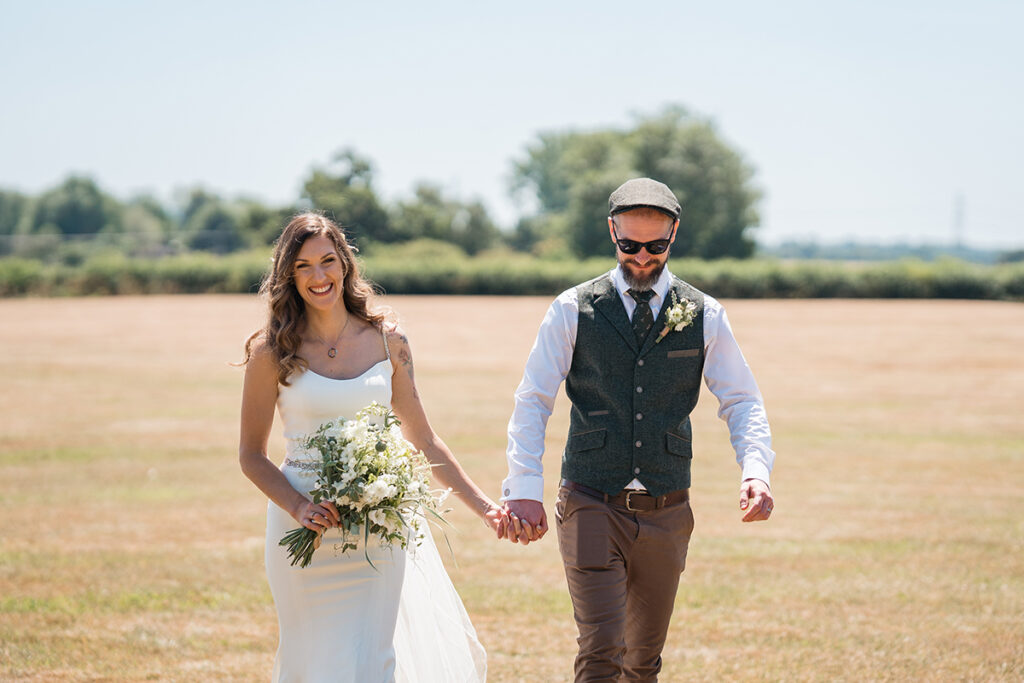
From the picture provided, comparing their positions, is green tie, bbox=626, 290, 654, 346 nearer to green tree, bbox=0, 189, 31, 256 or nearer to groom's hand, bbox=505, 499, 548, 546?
groom's hand, bbox=505, 499, 548, 546

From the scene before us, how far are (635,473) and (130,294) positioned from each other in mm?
58519

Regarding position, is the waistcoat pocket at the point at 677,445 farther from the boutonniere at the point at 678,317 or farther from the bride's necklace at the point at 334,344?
the bride's necklace at the point at 334,344

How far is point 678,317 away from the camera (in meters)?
4.82

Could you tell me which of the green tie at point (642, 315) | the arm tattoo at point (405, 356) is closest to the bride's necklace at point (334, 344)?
the arm tattoo at point (405, 356)

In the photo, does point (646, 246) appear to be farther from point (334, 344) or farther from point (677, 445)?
point (334, 344)

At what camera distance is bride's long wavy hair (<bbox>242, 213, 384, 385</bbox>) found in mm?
4742

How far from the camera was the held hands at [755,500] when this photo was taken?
4.51 metres

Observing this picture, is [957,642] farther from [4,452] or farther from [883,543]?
[4,452]

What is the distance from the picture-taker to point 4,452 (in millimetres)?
16828

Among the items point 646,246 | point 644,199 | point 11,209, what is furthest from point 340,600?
point 11,209

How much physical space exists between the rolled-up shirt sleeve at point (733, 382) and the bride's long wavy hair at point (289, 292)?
169 cm

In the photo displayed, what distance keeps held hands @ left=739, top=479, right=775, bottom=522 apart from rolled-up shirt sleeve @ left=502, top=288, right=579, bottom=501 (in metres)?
0.89

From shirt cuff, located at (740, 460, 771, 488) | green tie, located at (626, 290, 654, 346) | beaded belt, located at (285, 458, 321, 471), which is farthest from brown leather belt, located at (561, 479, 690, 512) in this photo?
beaded belt, located at (285, 458, 321, 471)

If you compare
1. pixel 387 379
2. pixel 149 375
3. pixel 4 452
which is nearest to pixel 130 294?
pixel 149 375
